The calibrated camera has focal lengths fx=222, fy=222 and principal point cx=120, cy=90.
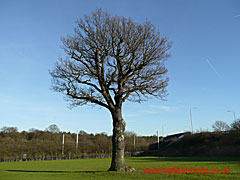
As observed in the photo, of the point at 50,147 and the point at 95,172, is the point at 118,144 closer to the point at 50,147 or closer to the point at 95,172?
the point at 95,172

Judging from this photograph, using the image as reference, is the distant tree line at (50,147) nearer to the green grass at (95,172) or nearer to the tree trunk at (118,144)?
the green grass at (95,172)

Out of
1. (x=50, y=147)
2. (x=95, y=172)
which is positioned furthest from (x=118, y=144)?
(x=50, y=147)

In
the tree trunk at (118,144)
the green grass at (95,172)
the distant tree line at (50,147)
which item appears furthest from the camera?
the distant tree line at (50,147)

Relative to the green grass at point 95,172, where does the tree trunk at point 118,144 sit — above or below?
above

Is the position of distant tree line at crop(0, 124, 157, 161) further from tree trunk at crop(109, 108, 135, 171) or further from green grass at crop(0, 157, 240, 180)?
tree trunk at crop(109, 108, 135, 171)

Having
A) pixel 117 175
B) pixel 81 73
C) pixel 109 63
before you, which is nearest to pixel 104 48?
pixel 109 63

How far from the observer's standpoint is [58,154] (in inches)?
1743

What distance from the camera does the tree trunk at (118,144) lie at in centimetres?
1198

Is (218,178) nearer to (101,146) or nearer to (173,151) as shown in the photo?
(173,151)

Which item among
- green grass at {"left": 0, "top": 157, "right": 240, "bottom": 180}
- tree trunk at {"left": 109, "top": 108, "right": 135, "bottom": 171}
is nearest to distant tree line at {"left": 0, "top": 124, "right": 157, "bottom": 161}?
green grass at {"left": 0, "top": 157, "right": 240, "bottom": 180}

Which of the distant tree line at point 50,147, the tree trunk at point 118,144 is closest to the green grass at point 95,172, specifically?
the tree trunk at point 118,144

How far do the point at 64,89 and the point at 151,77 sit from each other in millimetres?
5498

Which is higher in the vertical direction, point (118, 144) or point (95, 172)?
point (118, 144)

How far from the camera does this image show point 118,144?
1220 centimetres
